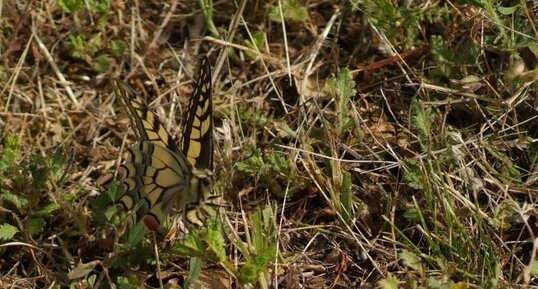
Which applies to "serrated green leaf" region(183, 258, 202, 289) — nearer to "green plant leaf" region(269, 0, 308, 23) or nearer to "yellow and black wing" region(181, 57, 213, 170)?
"yellow and black wing" region(181, 57, 213, 170)

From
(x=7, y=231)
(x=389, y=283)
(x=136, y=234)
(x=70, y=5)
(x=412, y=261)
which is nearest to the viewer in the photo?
(x=389, y=283)

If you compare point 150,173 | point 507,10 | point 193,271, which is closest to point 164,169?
point 150,173

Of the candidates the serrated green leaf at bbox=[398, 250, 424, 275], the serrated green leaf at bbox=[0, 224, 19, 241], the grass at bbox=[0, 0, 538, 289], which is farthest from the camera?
the serrated green leaf at bbox=[0, 224, 19, 241]

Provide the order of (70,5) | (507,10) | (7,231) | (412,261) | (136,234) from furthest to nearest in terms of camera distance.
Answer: (70,5) → (507,10) → (7,231) → (136,234) → (412,261)

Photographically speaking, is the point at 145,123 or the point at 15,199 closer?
the point at 145,123

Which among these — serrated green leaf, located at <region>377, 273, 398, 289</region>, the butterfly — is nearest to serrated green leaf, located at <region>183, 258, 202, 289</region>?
the butterfly

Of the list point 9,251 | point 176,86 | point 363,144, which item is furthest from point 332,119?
point 9,251

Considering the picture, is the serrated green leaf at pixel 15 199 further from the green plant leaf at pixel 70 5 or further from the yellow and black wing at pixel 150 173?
the green plant leaf at pixel 70 5

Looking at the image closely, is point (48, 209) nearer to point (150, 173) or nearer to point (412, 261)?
point (150, 173)
